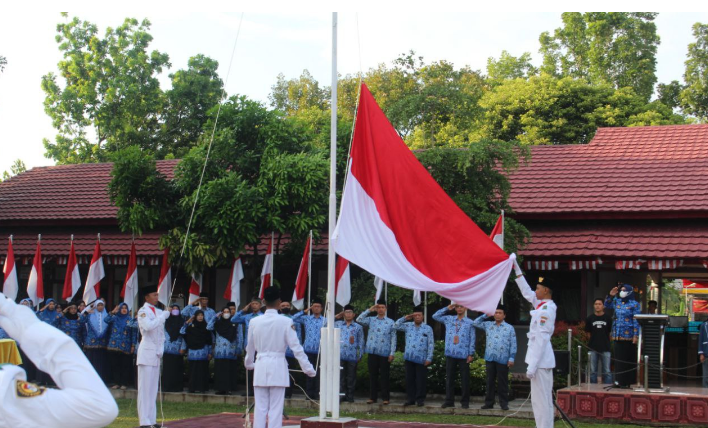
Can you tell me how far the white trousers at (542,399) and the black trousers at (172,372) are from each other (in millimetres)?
8169

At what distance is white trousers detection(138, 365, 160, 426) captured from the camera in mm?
11344

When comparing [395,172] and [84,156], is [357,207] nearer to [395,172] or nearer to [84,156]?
[395,172]

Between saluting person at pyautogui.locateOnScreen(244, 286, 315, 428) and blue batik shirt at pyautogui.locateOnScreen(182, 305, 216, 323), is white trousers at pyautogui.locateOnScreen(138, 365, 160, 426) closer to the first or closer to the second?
saluting person at pyautogui.locateOnScreen(244, 286, 315, 428)

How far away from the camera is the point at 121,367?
17344 mm

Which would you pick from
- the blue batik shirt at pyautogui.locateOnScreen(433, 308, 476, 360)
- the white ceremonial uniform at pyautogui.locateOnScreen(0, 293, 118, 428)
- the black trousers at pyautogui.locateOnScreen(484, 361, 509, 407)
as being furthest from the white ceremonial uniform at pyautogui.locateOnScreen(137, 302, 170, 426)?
the white ceremonial uniform at pyautogui.locateOnScreen(0, 293, 118, 428)

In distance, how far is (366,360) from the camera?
55.3 ft

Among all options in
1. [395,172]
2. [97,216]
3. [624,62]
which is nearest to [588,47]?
[624,62]

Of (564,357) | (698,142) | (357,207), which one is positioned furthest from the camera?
(698,142)

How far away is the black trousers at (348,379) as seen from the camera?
15109 mm

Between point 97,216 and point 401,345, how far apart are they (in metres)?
9.49

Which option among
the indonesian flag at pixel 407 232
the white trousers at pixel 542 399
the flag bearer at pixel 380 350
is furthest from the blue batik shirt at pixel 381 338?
the indonesian flag at pixel 407 232

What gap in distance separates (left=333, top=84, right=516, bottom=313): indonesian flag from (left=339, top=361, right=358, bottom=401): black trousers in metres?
5.74

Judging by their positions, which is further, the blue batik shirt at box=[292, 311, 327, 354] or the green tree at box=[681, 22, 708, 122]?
the green tree at box=[681, 22, 708, 122]

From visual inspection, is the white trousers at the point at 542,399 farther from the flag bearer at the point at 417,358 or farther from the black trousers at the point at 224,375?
the black trousers at the point at 224,375
